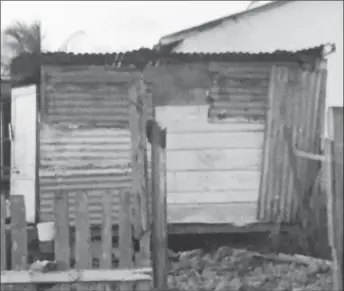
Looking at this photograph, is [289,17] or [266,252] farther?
[289,17]

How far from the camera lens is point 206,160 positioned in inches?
368

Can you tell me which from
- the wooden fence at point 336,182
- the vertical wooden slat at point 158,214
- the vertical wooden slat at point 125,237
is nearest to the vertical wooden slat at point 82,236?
the vertical wooden slat at point 125,237

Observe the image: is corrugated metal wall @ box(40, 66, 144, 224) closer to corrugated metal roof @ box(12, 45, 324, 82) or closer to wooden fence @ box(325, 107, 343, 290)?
corrugated metal roof @ box(12, 45, 324, 82)

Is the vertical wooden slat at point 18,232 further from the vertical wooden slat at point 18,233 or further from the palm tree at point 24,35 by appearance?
the palm tree at point 24,35

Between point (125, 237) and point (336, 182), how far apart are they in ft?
5.85

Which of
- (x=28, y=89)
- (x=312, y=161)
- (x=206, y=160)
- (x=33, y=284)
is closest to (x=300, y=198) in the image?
(x=312, y=161)

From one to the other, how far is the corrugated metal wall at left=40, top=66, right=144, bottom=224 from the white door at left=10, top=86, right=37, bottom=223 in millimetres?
174

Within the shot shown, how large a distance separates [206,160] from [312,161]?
5.04ft

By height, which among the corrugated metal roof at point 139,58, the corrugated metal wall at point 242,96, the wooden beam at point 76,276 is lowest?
the wooden beam at point 76,276

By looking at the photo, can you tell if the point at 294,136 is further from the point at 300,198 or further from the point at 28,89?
the point at 28,89

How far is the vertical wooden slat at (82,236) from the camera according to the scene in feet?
13.3

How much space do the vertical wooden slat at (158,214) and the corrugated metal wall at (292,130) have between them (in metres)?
5.28

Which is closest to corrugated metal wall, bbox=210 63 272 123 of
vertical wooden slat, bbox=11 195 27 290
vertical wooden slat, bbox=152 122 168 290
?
vertical wooden slat, bbox=152 122 168 290

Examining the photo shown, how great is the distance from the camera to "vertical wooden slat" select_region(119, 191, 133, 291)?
409 cm
